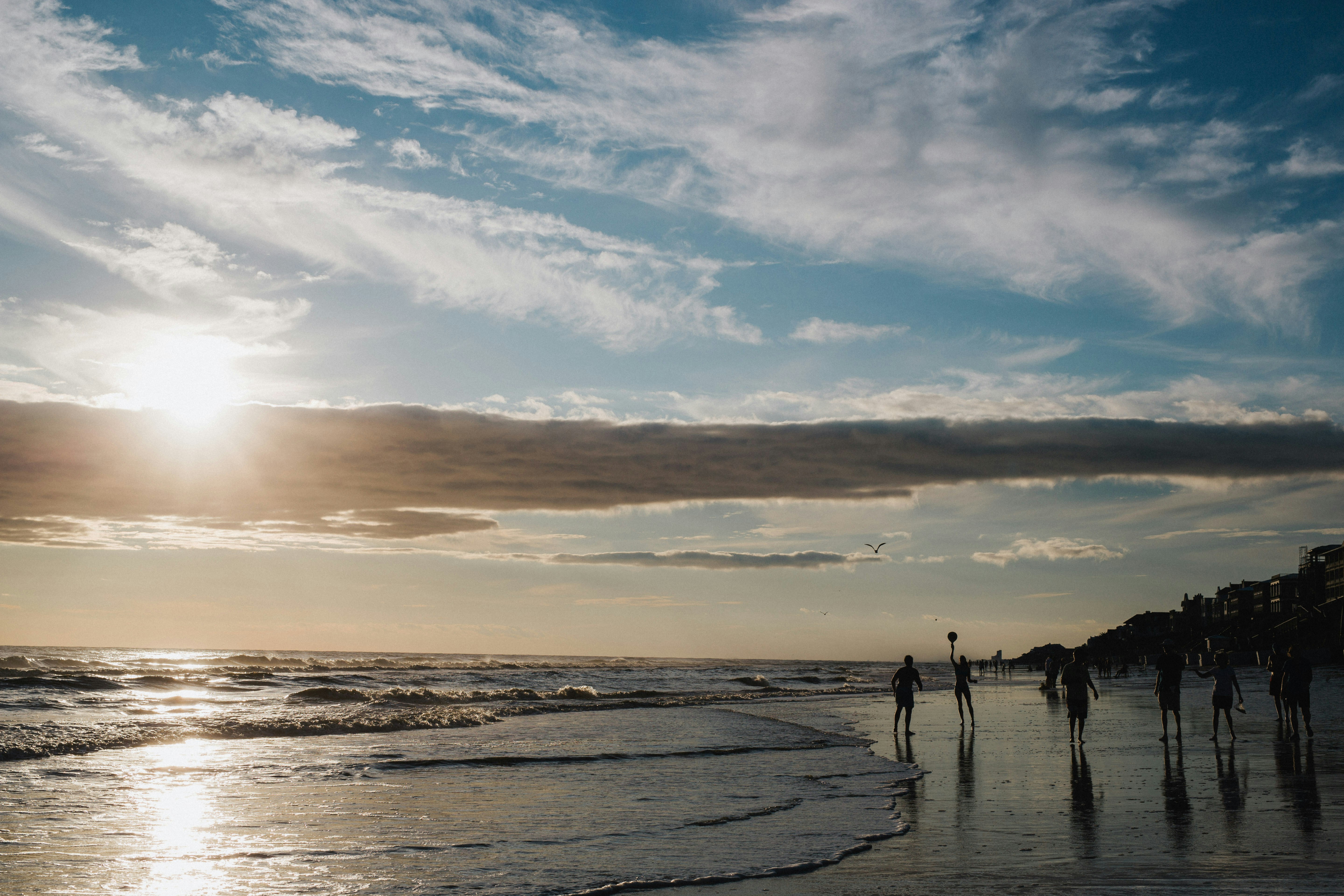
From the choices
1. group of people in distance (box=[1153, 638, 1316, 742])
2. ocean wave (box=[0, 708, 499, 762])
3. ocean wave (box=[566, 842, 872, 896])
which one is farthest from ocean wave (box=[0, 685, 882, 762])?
ocean wave (box=[566, 842, 872, 896])

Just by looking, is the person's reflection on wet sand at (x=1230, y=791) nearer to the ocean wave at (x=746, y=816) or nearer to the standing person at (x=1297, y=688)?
the standing person at (x=1297, y=688)

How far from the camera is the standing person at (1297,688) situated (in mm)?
18203

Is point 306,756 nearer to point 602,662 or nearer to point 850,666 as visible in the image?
point 602,662

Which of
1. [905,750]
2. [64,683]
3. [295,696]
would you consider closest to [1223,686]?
[905,750]

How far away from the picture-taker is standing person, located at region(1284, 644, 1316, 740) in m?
18.2

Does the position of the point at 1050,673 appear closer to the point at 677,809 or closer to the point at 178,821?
the point at 677,809

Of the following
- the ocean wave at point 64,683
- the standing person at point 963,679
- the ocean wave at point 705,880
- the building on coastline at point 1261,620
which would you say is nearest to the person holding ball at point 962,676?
the standing person at point 963,679

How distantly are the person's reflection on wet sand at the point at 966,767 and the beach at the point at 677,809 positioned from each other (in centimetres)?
8

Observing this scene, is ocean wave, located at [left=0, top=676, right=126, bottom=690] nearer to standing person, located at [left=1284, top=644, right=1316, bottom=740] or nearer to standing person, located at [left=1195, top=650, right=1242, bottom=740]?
standing person, located at [left=1195, top=650, right=1242, bottom=740]

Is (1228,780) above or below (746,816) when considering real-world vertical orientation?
above

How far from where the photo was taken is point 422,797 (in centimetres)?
1359

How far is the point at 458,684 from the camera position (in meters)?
58.3

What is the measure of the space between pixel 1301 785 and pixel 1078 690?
246 inches

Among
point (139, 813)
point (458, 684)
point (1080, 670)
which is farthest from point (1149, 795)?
point (458, 684)
